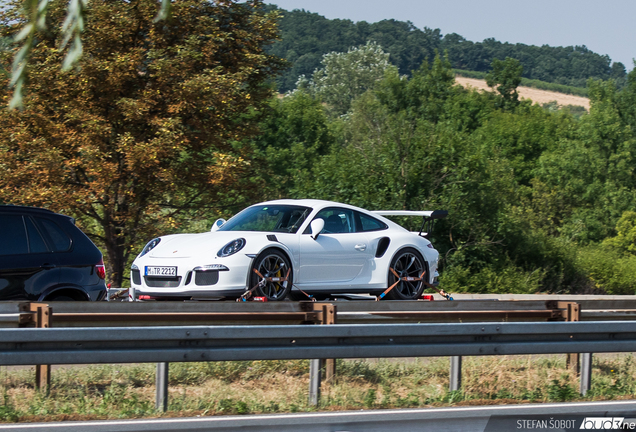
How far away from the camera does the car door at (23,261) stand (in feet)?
24.0

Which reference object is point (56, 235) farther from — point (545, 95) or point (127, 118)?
point (545, 95)

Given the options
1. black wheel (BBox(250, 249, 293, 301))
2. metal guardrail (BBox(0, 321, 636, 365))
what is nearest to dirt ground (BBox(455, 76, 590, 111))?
black wheel (BBox(250, 249, 293, 301))

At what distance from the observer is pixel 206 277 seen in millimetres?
8008

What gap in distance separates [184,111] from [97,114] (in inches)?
65.6

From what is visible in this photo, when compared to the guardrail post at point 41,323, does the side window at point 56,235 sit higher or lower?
higher

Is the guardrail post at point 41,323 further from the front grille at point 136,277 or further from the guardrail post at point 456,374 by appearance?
the guardrail post at point 456,374

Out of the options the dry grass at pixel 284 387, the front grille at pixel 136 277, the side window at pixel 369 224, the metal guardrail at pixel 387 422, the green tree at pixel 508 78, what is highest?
the green tree at pixel 508 78

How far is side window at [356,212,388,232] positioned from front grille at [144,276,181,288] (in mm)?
2590

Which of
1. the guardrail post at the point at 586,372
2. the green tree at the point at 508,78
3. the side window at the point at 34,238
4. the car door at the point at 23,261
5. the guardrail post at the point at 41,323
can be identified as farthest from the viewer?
the green tree at the point at 508,78

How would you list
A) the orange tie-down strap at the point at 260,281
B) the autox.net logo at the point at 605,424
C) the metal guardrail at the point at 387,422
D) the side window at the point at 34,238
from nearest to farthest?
the metal guardrail at the point at 387,422, the autox.net logo at the point at 605,424, the side window at the point at 34,238, the orange tie-down strap at the point at 260,281

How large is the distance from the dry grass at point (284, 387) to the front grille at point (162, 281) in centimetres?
144

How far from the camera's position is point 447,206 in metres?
20.5

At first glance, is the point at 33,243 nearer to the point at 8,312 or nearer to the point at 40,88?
the point at 8,312

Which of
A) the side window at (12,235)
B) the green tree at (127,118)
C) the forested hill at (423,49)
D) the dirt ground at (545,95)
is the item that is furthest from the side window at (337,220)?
the forested hill at (423,49)
